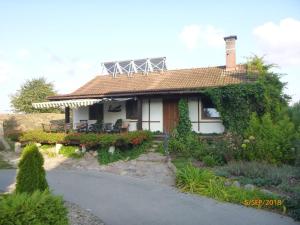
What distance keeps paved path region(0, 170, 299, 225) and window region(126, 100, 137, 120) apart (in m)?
10.8

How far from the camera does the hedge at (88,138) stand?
1756cm

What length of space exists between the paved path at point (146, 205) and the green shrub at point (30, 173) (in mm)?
1765

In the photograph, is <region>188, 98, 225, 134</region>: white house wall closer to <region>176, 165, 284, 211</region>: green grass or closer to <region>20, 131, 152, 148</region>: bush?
<region>20, 131, 152, 148</region>: bush

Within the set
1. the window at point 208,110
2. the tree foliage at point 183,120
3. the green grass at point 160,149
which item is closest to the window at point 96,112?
the tree foliage at point 183,120

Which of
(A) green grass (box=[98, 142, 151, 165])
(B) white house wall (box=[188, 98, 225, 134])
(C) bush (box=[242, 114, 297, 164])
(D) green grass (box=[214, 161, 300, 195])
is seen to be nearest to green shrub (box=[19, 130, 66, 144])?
(A) green grass (box=[98, 142, 151, 165])

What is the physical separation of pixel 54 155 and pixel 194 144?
7.42 meters

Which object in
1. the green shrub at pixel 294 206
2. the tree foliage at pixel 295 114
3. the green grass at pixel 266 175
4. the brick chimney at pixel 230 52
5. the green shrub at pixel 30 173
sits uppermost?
the brick chimney at pixel 230 52

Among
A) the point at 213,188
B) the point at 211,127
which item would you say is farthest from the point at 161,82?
the point at 213,188

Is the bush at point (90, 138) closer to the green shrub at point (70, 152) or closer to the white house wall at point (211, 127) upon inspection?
the green shrub at point (70, 152)

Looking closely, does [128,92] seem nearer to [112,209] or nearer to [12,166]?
[12,166]

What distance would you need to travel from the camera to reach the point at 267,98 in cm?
1870

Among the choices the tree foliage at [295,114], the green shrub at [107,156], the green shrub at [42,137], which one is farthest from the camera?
the green shrub at [42,137]

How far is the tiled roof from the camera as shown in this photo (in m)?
21.2

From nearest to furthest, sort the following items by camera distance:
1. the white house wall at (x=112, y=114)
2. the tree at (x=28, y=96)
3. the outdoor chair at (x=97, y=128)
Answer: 1. the outdoor chair at (x=97, y=128)
2. the white house wall at (x=112, y=114)
3. the tree at (x=28, y=96)
